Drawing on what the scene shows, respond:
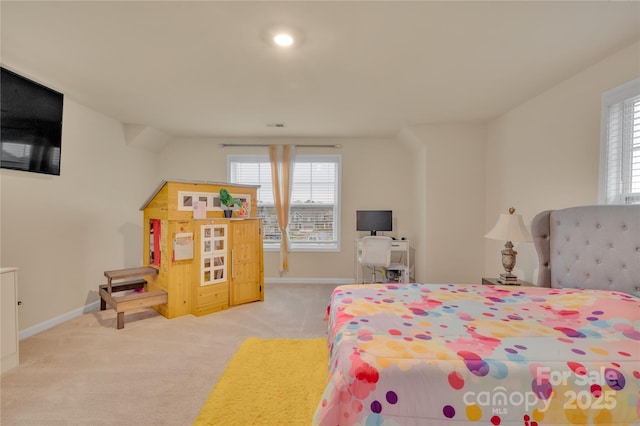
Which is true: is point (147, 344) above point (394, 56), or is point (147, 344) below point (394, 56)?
below

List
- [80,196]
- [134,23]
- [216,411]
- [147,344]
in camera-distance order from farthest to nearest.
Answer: [80,196] < [147,344] < [134,23] < [216,411]

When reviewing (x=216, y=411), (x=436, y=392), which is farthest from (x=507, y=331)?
(x=216, y=411)

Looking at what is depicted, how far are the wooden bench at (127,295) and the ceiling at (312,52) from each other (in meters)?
2.04

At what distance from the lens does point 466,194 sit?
416cm

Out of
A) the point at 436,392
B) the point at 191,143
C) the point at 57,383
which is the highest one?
the point at 191,143

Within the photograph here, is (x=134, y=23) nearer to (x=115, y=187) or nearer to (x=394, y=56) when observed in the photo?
(x=394, y=56)

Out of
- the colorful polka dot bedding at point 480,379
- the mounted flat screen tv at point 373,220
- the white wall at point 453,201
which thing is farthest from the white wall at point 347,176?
the colorful polka dot bedding at point 480,379

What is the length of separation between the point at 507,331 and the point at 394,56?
6.83ft

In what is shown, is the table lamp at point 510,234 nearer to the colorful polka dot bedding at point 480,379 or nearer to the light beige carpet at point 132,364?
the colorful polka dot bedding at point 480,379

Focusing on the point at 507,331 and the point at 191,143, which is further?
the point at 191,143

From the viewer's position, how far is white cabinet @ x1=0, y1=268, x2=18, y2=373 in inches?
85.2

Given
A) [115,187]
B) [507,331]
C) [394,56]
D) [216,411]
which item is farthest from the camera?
[115,187]

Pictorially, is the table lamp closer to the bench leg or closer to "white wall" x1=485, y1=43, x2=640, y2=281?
"white wall" x1=485, y1=43, x2=640, y2=281

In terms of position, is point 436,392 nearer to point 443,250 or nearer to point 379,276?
point 443,250
